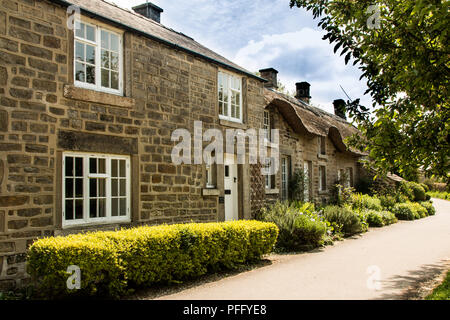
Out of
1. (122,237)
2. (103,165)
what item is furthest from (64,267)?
(103,165)

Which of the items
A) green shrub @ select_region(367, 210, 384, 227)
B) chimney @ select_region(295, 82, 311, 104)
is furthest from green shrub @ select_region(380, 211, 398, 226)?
chimney @ select_region(295, 82, 311, 104)

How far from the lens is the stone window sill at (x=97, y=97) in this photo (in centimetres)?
768

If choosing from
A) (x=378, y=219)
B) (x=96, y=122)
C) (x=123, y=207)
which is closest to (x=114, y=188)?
(x=123, y=207)

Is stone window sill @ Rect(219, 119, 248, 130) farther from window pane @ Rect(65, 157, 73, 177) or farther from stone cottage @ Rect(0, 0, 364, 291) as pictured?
window pane @ Rect(65, 157, 73, 177)

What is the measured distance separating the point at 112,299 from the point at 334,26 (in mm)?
5434

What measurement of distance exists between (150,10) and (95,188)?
7.18 m

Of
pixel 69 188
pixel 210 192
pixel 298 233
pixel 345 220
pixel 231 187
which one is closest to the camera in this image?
pixel 69 188

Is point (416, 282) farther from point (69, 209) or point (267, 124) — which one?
point (267, 124)

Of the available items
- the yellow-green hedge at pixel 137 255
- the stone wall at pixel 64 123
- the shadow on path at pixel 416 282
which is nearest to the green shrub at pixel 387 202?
the shadow on path at pixel 416 282

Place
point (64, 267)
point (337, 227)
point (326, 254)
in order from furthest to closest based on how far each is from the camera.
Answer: point (337, 227) < point (326, 254) < point (64, 267)

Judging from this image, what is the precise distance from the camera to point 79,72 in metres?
8.06

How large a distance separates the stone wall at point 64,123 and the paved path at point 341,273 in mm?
2717

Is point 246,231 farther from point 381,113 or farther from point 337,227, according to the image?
point 337,227

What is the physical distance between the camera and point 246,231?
28.6ft
